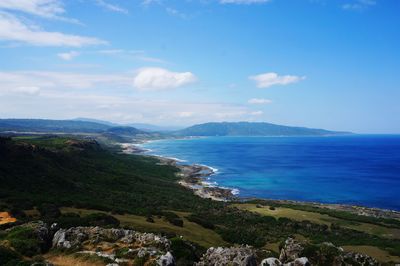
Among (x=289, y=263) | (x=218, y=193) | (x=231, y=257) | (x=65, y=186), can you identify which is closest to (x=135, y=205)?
(x=65, y=186)

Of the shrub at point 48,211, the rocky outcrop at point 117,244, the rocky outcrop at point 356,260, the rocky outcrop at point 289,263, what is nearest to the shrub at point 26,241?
the rocky outcrop at point 117,244

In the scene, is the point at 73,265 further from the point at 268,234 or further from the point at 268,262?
the point at 268,234

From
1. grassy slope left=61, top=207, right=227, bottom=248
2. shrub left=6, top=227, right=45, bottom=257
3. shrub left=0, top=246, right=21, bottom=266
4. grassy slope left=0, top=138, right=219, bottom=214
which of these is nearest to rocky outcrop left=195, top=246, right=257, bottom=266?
shrub left=0, top=246, right=21, bottom=266

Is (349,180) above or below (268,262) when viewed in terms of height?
below

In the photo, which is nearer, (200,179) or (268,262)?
(268,262)

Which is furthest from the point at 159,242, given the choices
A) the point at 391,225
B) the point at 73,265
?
the point at 391,225

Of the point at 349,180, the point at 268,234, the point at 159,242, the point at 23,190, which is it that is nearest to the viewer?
the point at 159,242

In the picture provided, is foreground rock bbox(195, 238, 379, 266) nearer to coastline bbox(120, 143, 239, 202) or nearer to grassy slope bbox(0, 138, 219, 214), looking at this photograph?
grassy slope bbox(0, 138, 219, 214)
